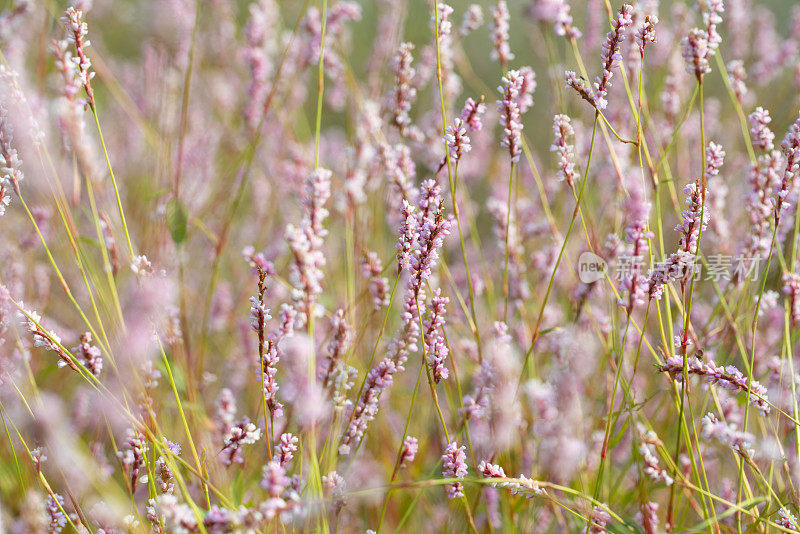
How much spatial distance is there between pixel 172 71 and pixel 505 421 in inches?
69.1

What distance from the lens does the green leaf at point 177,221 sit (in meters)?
1.34

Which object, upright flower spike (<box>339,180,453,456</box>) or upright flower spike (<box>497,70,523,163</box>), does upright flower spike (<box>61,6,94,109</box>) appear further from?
upright flower spike (<box>497,70,523,163</box>)

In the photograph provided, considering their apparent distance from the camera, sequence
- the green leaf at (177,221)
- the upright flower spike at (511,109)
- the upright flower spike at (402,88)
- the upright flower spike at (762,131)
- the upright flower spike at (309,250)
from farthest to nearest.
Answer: the green leaf at (177,221)
the upright flower spike at (402,88)
the upright flower spike at (762,131)
the upright flower spike at (511,109)
the upright flower spike at (309,250)

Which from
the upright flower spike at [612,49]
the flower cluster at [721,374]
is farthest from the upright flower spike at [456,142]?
the flower cluster at [721,374]

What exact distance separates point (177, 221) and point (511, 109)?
708 millimetres

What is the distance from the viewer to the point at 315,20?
171 cm

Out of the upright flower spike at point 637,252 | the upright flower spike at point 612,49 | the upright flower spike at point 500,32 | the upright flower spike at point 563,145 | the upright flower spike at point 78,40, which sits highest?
the upright flower spike at point 500,32

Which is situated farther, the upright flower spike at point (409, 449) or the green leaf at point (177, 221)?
the green leaf at point (177, 221)

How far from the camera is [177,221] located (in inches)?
53.1

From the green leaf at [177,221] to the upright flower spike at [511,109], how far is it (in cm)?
66

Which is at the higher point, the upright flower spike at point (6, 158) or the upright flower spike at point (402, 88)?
the upright flower spike at point (402, 88)

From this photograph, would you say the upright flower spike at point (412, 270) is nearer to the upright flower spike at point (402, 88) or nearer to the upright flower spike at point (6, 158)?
the upright flower spike at point (402, 88)

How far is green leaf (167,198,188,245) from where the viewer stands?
4.41 feet

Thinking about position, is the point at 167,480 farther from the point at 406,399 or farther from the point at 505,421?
the point at 406,399
